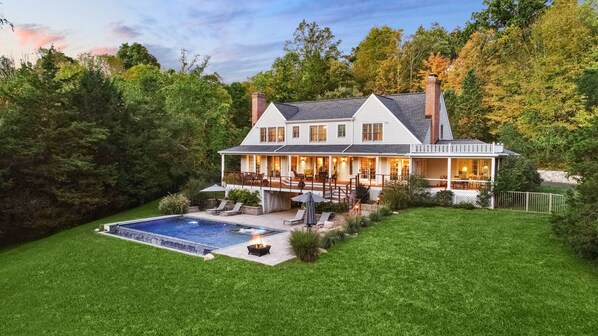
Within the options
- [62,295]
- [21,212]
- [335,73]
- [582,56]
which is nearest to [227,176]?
[21,212]

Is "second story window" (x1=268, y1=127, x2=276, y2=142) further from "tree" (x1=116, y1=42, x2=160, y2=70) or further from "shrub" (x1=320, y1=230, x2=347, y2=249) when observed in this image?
"tree" (x1=116, y1=42, x2=160, y2=70)

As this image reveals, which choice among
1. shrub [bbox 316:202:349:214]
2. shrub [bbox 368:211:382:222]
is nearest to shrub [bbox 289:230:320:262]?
shrub [bbox 368:211:382:222]

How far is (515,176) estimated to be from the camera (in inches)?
850

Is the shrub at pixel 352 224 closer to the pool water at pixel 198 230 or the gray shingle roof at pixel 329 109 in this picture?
the pool water at pixel 198 230

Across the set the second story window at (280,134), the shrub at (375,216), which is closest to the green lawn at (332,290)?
the shrub at (375,216)

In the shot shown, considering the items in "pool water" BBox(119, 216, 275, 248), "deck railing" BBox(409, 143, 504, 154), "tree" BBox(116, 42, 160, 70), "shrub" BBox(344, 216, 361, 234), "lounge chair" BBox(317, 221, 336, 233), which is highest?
"tree" BBox(116, 42, 160, 70)

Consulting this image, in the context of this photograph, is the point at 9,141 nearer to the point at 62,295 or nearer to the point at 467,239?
the point at 62,295

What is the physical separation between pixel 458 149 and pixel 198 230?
16.2 meters

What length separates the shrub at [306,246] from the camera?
1313 centimetres

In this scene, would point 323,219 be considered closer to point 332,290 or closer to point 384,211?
point 384,211

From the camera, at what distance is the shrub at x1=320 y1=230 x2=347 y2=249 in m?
14.6

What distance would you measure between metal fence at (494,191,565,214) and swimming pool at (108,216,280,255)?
13.6 meters

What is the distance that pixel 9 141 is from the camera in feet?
70.9

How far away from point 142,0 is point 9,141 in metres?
14.0
